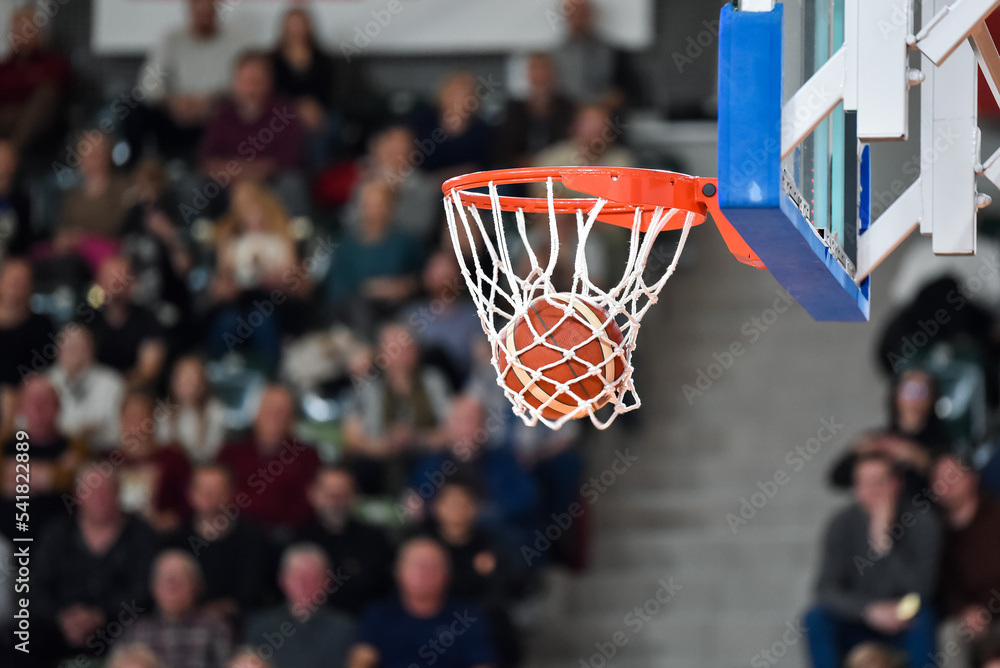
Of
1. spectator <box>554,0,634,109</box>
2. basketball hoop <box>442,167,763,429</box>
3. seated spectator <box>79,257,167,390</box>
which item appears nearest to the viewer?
basketball hoop <box>442,167,763,429</box>

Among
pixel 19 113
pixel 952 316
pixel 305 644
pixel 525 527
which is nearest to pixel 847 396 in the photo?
pixel 952 316

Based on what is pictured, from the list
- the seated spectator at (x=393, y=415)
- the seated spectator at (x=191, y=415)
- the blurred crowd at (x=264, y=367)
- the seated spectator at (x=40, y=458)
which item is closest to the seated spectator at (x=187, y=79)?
the blurred crowd at (x=264, y=367)

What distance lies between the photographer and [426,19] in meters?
7.62

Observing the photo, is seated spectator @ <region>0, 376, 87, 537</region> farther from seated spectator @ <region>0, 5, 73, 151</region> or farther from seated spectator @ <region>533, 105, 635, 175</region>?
seated spectator @ <region>533, 105, 635, 175</region>

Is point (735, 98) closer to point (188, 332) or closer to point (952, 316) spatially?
point (952, 316)

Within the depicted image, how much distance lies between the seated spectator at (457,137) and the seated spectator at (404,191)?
14cm

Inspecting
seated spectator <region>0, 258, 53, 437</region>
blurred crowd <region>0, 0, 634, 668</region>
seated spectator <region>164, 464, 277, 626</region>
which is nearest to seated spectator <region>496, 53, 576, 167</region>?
blurred crowd <region>0, 0, 634, 668</region>

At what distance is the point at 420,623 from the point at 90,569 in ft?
4.77

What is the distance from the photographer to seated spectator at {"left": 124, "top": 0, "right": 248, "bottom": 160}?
6895 mm

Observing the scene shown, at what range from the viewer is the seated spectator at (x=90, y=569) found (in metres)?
4.98

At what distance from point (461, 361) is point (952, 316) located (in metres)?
2.18

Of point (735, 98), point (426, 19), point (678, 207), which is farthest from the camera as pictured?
point (426, 19)

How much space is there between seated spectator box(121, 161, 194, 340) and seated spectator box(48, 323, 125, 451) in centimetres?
35

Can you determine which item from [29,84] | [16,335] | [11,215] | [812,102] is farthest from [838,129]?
[29,84]
